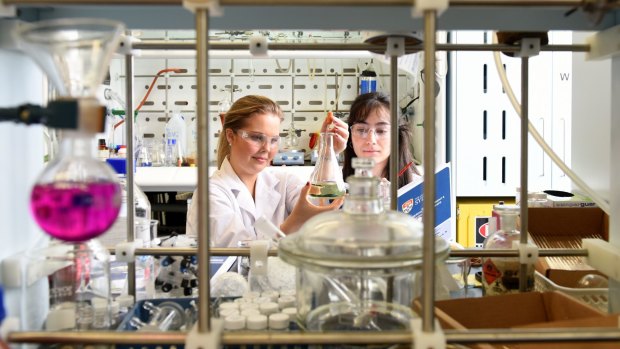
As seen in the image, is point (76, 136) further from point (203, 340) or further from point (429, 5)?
point (429, 5)

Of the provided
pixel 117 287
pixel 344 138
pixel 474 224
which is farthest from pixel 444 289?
pixel 474 224

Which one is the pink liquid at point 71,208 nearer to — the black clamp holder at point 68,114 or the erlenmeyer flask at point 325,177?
the black clamp holder at point 68,114

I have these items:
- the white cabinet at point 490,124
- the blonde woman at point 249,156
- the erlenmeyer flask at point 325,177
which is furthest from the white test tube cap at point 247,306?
the white cabinet at point 490,124

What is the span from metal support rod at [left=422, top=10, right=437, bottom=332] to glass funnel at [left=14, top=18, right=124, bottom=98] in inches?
12.8

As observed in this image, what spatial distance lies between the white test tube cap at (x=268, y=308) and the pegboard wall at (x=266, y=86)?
4115mm

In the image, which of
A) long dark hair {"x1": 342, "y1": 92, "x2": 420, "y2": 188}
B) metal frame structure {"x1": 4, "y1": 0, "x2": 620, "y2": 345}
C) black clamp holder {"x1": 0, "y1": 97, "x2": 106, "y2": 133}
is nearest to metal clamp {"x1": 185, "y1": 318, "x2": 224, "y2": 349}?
metal frame structure {"x1": 4, "y1": 0, "x2": 620, "y2": 345}

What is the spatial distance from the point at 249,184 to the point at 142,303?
1.91 metres

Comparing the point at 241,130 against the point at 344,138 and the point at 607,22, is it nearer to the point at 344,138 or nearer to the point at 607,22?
the point at 344,138

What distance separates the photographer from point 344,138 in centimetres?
281

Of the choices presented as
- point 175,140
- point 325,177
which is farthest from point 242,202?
point 175,140

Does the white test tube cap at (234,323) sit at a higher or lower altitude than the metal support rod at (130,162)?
lower

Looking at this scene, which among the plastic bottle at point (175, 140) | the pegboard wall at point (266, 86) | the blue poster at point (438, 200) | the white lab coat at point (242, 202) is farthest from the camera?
the pegboard wall at point (266, 86)

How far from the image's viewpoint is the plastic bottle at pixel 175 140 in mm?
4816

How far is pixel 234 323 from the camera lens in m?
0.84
